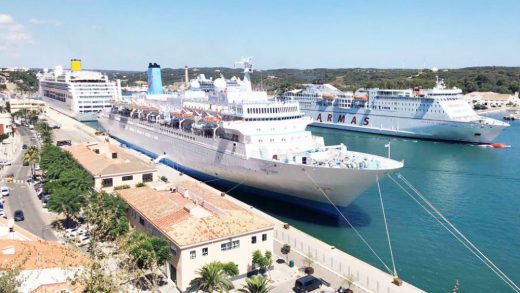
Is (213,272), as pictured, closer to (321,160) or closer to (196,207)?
(196,207)

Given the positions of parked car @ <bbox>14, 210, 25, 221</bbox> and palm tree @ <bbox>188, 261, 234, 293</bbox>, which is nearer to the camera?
palm tree @ <bbox>188, 261, 234, 293</bbox>

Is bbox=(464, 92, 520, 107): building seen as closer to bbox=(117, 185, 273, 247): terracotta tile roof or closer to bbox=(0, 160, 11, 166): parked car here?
bbox=(0, 160, 11, 166): parked car

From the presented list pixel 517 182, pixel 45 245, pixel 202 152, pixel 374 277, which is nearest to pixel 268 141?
pixel 202 152

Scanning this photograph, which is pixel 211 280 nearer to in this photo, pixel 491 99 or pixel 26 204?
pixel 26 204

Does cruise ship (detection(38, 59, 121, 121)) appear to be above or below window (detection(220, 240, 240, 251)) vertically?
above

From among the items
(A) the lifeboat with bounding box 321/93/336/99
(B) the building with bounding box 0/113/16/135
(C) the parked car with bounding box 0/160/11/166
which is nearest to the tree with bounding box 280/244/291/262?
(C) the parked car with bounding box 0/160/11/166
